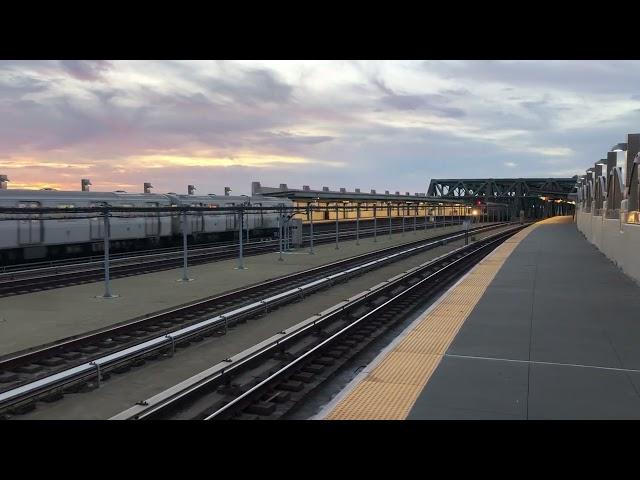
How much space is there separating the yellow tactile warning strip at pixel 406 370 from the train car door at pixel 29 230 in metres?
15.2

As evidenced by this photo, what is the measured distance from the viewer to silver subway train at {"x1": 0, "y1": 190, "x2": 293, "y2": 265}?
18.6 m

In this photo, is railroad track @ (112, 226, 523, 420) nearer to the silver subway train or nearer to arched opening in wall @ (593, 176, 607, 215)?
the silver subway train

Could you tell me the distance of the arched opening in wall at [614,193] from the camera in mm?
20812

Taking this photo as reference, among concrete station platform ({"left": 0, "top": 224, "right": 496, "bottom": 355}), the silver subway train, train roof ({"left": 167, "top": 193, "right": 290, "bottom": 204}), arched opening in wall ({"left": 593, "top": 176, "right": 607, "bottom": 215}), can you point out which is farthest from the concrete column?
train roof ({"left": 167, "top": 193, "right": 290, "bottom": 204})

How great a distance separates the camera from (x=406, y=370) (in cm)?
672

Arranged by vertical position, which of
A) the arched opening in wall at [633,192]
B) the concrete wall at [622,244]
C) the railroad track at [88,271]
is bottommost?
the railroad track at [88,271]

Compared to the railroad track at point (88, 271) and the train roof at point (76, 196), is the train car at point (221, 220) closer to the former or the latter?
the train roof at point (76, 196)

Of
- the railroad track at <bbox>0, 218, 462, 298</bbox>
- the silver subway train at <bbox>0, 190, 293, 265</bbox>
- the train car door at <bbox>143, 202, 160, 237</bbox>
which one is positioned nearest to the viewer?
the railroad track at <bbox>0, 218, 462, 298</bbox>

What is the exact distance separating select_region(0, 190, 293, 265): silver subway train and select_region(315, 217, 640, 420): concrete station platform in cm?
940

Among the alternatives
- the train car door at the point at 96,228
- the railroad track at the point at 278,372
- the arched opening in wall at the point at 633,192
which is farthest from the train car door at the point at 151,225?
the arched opening in wall at the point at 633,192

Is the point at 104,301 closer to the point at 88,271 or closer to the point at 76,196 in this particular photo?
the point at 88,271

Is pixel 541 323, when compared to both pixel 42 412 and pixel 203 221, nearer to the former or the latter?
pixel 42 412

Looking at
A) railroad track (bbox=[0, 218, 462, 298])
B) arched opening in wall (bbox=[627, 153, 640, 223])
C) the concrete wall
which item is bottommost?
railroad track (bbox=[0, 218, 462, 298])

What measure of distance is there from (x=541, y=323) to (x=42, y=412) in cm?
799
